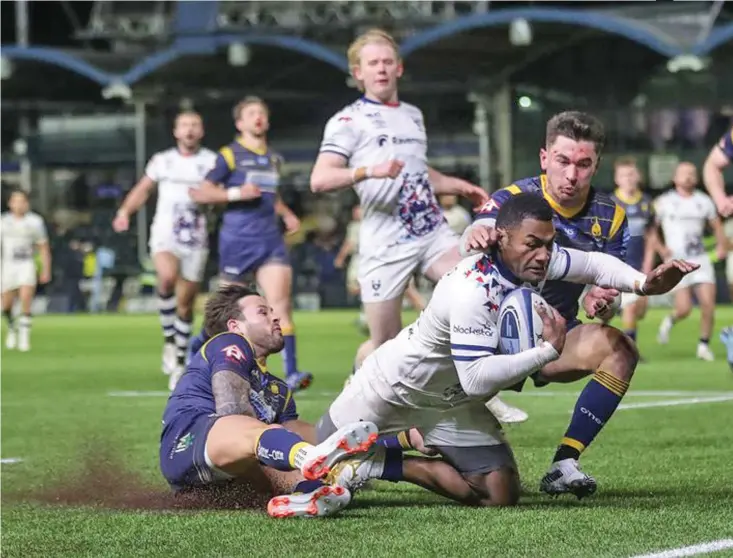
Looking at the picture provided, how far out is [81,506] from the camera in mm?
7445

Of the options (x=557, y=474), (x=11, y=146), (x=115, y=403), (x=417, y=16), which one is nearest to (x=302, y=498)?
(x=557, y=474)

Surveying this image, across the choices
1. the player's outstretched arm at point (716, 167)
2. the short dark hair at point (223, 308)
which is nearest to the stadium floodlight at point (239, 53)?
the player's outstretched arm at point (716, 167)

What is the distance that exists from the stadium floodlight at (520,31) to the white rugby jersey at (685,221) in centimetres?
1144

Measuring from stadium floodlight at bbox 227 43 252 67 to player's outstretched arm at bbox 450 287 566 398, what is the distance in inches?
1087

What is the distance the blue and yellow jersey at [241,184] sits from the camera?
13.8m

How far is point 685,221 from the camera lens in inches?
742

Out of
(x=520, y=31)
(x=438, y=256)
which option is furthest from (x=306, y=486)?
(x=520, y=31)

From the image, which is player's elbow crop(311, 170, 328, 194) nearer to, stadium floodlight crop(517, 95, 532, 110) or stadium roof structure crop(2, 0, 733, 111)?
stadium floodlight crop(517, 95, 532, 110)

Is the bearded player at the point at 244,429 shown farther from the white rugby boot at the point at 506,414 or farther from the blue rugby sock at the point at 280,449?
the white rugby boot at the point at 506,414

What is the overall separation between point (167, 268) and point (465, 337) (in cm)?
951

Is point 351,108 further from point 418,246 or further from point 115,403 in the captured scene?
point 115,403

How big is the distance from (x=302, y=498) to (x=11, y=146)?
37086 mm

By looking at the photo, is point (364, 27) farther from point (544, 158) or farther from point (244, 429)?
point (244, 429)

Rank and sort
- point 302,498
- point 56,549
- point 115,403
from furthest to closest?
point 115,403 < point 302,498 < point 56,549
